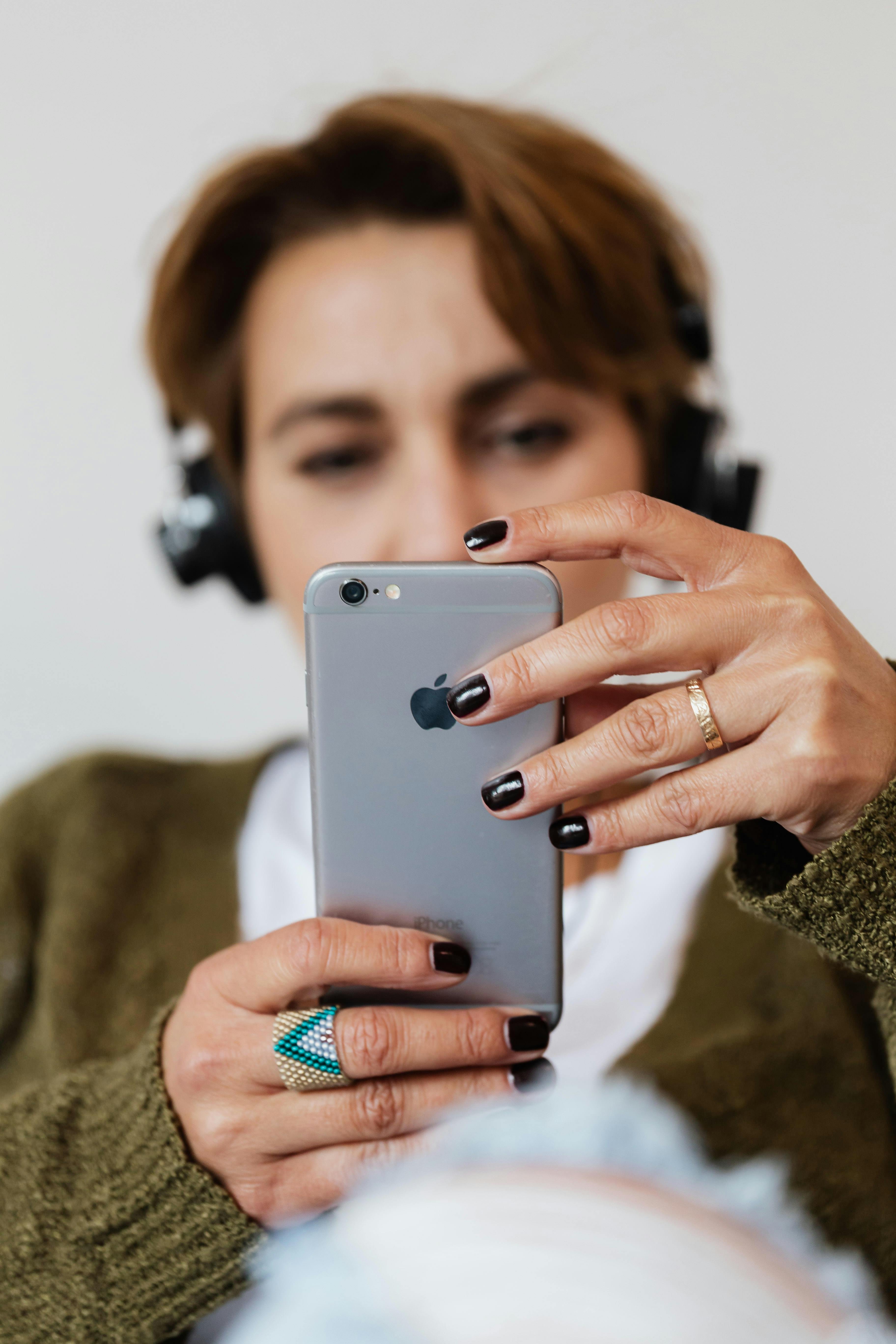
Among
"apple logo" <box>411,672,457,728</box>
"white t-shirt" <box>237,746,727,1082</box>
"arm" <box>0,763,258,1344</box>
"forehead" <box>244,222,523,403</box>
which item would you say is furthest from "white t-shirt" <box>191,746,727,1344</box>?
"forehead" <box>244,222,523,403</box>

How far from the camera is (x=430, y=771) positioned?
0.53 metres

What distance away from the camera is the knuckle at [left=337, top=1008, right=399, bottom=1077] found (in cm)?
52

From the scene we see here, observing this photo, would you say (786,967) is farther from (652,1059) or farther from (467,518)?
(467,518)

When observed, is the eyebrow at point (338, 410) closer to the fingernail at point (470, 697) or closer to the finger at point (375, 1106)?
the fingernail at point (470, 697)

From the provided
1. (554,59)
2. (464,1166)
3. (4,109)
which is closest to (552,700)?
(464,1166)

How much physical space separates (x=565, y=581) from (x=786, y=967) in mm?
428

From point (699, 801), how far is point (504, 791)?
0.10 meters

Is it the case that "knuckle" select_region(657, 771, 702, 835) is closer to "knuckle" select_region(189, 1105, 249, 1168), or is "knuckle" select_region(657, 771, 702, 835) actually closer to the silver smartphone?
the silver smartphone

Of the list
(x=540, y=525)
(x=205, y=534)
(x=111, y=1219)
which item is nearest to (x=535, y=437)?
(x=205, y=534)

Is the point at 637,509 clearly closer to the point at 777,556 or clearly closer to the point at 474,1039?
the point at 777,556

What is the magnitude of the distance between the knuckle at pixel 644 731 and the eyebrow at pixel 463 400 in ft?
1.69

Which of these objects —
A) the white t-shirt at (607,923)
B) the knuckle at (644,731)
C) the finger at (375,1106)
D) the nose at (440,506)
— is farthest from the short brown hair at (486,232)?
the finger at (375,1106)

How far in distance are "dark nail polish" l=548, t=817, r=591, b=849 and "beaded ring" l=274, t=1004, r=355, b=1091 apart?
155 mm

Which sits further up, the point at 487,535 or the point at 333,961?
the point at 487,535
